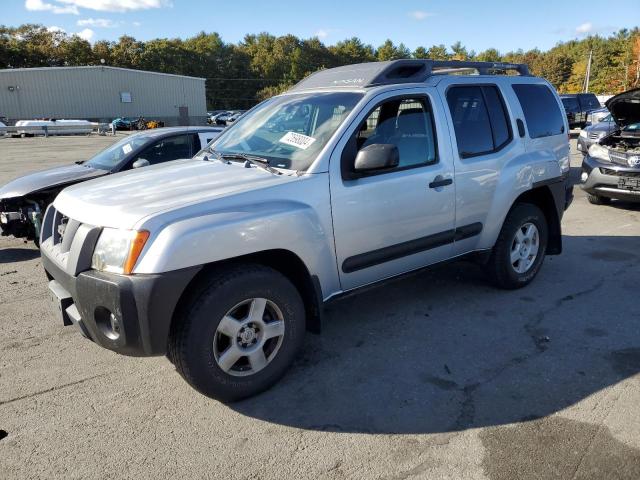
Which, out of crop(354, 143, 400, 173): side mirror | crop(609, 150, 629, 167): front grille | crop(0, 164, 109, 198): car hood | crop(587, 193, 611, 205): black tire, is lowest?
crop(587, 193, 611, 205): black tire

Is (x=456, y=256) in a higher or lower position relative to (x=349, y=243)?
lower

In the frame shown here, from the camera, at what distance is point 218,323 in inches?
114

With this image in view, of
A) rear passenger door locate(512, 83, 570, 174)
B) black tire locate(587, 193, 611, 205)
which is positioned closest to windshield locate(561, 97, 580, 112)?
black tire locate(587, 193, 611, 205)

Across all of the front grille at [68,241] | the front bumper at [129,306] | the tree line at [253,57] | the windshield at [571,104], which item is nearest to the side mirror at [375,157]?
the front bumper at [129,306]

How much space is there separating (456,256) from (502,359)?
1.05 metres

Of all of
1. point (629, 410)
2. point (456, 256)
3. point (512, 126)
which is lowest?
point (629, 410)

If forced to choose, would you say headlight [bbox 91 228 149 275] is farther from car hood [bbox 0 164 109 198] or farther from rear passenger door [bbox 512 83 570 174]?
car hood [bbox 0 164 109 198]

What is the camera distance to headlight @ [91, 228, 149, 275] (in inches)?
105

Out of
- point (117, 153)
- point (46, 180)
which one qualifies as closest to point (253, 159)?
point (46, 180)

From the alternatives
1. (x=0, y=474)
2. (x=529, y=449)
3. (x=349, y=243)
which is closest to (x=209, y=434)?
(x=0, y=474)

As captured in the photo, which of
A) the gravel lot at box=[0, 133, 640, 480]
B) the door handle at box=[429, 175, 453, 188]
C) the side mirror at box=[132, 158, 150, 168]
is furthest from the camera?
the side mirror at box=[132, 158, 150, 168]

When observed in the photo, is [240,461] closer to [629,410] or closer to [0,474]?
[0,474]

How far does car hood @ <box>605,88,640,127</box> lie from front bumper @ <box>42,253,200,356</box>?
8343 millimetres

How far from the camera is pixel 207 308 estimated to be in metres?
2.82
